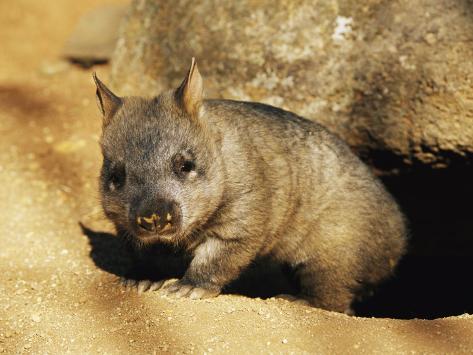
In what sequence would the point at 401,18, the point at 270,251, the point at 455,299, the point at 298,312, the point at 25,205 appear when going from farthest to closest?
the point at 455,299 < the point at 25,205 < the point at 401,18 < the point at 270,251 < the point at 298,312

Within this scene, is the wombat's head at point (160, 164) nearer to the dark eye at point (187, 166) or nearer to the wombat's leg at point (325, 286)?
the dark eye at point (187, 166)

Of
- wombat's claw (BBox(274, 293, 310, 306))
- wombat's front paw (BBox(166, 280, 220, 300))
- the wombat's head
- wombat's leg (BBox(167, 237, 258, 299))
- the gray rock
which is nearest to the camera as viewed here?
the wombat's head


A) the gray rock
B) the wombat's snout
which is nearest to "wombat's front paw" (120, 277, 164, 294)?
the wombat's snout

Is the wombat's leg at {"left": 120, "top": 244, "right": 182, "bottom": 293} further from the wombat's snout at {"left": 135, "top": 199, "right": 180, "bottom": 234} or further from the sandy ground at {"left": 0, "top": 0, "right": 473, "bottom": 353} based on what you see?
the wombat's snout at {"left": 135, "top": 199, "right": 180, "bottom": 234}

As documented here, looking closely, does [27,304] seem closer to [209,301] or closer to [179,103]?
[209,301]

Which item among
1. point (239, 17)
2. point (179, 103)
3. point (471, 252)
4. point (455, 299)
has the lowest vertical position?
point (455, 299)

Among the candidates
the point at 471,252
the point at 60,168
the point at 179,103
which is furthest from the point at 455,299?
the point at 60,168

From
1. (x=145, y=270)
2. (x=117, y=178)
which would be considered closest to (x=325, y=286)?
(x=145, y=270)
